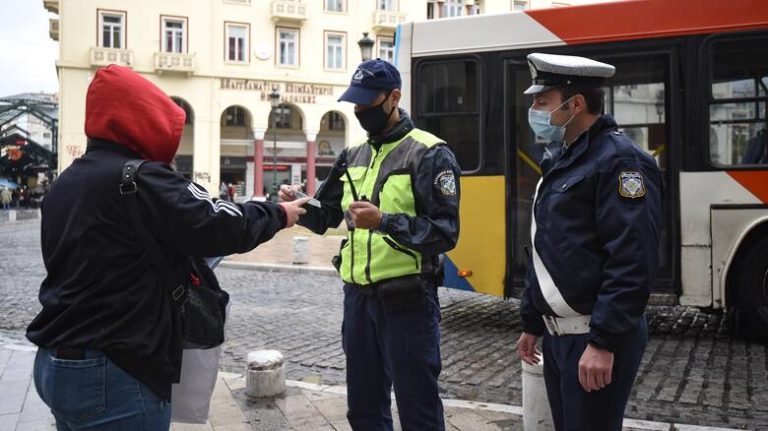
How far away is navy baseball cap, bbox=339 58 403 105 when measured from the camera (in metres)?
3.30

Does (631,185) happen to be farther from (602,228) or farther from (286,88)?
(286,88)

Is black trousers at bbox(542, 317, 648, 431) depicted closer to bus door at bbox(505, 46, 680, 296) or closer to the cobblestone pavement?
the cobblestone pavement

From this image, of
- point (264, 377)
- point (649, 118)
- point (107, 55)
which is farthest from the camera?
point (107, 55)

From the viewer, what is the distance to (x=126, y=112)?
2.28 meters

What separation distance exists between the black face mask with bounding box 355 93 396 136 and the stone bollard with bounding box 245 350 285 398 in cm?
237

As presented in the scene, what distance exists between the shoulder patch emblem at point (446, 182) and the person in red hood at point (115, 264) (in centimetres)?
113

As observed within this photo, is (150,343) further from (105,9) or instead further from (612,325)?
(105,9)

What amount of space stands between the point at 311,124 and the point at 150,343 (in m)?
38.3

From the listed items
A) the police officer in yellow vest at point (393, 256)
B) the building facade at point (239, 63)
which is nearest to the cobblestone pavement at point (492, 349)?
the police officer in yellow vest at point (393, 256)

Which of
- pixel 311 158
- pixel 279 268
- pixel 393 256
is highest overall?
pixel 311 158

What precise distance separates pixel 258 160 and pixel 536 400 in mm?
36405

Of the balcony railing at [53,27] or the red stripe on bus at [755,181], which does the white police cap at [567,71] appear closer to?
the red stripe on bus at [755,181]

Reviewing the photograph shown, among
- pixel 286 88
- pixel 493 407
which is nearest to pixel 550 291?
pixel 493 407

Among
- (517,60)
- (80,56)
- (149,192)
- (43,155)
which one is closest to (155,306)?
(149,192)
